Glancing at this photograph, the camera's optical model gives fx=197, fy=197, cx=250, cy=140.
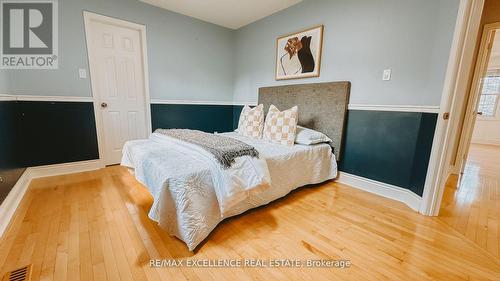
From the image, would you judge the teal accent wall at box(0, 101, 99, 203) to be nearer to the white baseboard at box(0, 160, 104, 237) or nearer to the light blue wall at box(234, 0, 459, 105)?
the white baseboard at box(0, 160, 104, 237)

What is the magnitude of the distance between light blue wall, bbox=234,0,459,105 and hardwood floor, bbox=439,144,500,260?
1.07m

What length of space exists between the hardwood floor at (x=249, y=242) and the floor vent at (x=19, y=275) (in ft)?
0.13

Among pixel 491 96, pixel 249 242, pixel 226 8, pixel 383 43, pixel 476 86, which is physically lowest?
pixel 249 242

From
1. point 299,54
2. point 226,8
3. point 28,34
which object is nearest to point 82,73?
point 28,34

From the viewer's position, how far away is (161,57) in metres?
3.18

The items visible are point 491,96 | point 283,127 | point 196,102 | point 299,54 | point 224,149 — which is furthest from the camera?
point 491,96

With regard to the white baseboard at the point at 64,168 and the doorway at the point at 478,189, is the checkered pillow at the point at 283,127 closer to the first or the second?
the doorway at the point at 478,189

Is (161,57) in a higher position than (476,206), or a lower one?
higher

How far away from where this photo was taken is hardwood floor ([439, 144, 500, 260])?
1529 millimetres

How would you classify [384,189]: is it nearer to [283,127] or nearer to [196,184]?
[283,127]

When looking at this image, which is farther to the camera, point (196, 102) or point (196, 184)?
point (196, 102)

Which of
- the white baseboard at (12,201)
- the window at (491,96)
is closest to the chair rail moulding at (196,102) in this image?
the white baseboard at (12,201)

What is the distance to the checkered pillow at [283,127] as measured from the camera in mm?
2328

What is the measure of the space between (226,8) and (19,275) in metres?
3.50
